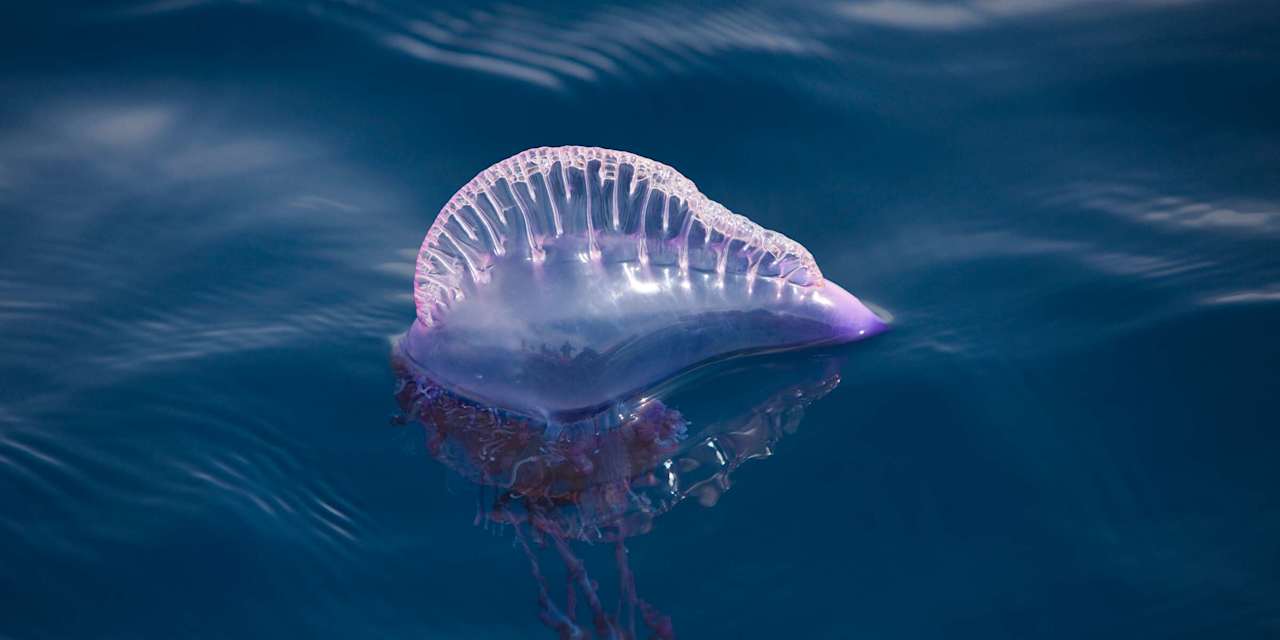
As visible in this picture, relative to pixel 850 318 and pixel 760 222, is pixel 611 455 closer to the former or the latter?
pixel 850 318

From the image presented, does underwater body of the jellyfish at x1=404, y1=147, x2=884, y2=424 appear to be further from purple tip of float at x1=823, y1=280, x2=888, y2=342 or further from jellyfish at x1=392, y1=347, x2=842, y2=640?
purple tip of float at x1=823, y1=280, x2=888, y2=342

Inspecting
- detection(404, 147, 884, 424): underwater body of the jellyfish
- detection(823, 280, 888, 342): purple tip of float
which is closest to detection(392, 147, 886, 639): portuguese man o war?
detection(404, 147, 884, 424): underwater body of the jellyfish

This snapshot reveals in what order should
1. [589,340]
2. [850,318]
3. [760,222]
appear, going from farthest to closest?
[760,222] < [850,318] < [589,340]

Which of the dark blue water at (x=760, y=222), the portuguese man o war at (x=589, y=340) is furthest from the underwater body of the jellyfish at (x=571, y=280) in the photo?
the dark blue water at (x=760, y=222)

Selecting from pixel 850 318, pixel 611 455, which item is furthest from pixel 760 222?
pixel 611 455

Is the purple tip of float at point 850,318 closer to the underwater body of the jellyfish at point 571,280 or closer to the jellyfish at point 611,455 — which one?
the jellyfish at point 611,455

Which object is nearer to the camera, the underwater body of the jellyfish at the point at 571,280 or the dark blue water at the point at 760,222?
the dark blue water at the point at 760,222
